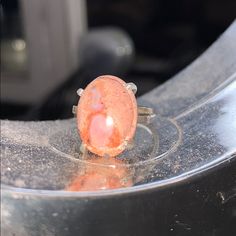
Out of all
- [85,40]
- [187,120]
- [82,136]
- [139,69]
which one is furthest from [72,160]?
[139,69]

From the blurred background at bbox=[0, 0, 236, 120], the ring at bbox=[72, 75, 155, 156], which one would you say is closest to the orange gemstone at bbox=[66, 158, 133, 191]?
the ring at bbox=[72, 75, 155, 156]

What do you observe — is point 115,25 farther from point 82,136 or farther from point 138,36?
point 82,136

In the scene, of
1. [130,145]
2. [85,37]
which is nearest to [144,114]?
[130,145]

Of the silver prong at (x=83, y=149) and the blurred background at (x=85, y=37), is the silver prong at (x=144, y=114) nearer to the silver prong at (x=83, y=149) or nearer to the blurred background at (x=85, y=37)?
the silver prong at (x=83, y=149)

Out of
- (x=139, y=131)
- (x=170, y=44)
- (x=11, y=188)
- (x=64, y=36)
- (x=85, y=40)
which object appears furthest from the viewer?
(x=170, y=44)

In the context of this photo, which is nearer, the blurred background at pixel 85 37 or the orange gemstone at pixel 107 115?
the orange gemstone at pixel 107 115

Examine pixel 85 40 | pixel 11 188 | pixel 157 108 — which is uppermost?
pixel 11 188

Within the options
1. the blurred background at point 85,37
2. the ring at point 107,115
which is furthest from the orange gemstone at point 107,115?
the blurred background at point 85,37
